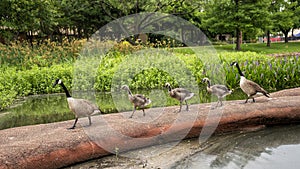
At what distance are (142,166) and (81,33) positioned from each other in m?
26.9

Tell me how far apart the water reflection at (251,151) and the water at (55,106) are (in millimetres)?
1574

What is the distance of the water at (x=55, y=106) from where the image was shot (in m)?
5.96

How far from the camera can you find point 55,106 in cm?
736

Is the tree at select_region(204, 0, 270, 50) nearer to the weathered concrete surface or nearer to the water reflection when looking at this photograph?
the weathered concrete surface

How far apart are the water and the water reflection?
157 centimetres

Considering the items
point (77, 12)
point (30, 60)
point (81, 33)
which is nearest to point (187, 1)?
point (77, 12)

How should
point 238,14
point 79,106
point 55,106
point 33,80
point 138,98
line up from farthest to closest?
point 238,14 → point 33,80 → point 55,106 → point 138,98 → point 79,106

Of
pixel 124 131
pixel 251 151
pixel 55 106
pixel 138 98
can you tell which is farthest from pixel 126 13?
pixel 251 151

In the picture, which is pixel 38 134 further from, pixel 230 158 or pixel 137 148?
pixel 230 158

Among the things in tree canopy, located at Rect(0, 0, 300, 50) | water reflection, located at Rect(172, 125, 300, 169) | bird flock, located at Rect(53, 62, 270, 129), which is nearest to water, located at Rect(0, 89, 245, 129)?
bird flock, located at Rect(53, 62, 270, 129)

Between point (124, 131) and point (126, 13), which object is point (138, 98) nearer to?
point (124, 131)

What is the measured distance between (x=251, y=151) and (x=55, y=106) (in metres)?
4.97

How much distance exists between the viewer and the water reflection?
344 cm

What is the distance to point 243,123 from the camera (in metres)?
4.65
